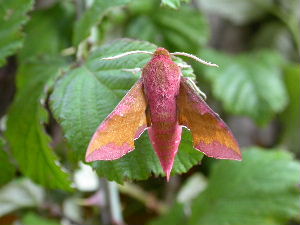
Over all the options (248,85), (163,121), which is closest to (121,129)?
(163,121)

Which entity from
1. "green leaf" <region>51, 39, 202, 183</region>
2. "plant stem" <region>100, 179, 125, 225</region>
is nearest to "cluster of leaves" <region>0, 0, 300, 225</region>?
"green leaf" <region>51, 39, 202, 183</region>

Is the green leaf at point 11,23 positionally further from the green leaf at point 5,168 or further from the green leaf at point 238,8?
the green leaf at point 238,8

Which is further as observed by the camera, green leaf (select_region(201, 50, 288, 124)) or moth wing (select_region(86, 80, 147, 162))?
green leaf (select_region(201, 50, 288, 124))

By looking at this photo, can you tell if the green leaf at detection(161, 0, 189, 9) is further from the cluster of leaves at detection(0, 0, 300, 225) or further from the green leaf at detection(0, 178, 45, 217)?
the green leaf at detection(0, 178, 45, 217)

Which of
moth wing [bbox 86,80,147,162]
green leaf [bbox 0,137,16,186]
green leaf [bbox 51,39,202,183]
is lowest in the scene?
green leaf [bbox 0,137,16,186]

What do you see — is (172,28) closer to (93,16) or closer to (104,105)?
(93,16)

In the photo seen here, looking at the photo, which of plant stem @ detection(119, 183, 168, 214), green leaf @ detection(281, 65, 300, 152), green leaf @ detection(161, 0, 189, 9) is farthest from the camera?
green leaf @ detection(281, 65, 300, 152)

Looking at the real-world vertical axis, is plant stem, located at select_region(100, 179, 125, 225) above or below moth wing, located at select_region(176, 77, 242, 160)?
below
